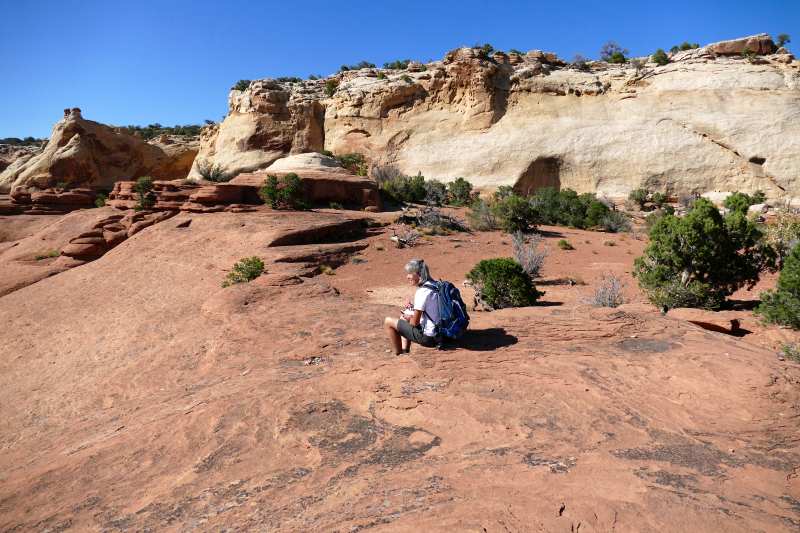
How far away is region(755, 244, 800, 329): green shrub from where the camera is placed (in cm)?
664

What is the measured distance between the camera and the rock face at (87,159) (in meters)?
30.6

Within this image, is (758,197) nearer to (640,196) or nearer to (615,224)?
(640,196)

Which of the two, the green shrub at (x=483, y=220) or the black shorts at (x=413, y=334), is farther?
the green shrub at (x=483, y=220)

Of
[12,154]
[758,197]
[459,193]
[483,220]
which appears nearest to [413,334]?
[483,220]

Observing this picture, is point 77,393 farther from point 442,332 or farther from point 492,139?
point 492,139

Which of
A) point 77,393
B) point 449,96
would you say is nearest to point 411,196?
point 449,96

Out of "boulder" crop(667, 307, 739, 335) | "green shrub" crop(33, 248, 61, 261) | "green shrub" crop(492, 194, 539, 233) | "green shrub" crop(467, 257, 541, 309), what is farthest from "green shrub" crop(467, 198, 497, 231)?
"green shrub" crop(33, 248, 61, 261)

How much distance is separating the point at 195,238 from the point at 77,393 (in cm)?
889

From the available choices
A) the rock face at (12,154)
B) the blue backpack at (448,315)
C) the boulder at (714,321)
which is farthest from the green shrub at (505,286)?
the rock face at (12,154)

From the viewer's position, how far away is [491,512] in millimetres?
2520

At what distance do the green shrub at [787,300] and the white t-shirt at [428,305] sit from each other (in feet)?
18.9

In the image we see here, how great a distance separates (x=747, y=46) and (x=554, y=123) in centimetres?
1367

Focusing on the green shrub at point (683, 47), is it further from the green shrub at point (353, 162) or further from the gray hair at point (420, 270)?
the gray hair at point (420, 270)

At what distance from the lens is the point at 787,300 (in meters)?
6.73
